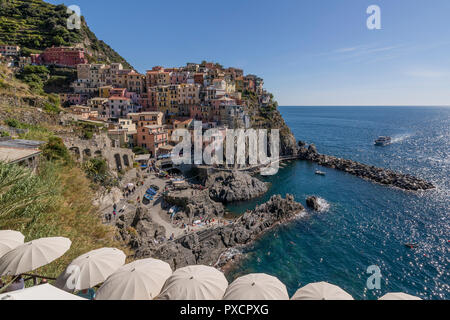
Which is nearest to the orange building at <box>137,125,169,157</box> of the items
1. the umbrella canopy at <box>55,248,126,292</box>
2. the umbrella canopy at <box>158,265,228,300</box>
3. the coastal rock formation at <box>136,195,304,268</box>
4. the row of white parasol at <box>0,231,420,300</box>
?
the coastal rock formation at <box>136,195,304,268</box>

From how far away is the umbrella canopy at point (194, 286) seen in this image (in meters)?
5.53

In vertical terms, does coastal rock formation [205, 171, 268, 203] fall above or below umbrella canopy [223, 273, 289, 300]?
below

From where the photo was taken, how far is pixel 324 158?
59938 millimetres

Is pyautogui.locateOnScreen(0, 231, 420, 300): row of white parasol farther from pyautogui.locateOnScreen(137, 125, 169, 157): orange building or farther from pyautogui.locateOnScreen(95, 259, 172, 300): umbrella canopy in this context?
pyautogui.locateOnScreen(137, 125, 169, 157): orange building

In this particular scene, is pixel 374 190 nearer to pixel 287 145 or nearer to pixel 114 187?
pixel 287 145

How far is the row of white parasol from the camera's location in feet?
18.1

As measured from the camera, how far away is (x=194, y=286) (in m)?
5.68

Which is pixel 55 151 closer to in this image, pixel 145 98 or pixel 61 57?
pixel 145 98

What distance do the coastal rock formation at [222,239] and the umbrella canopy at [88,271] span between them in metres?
13.7

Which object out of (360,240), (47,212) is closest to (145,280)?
(47,212)

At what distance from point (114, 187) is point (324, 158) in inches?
2040

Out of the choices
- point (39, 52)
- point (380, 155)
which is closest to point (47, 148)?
point (39, 52)

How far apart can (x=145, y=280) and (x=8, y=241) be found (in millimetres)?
4898

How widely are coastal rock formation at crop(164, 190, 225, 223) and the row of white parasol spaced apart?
885 inches
